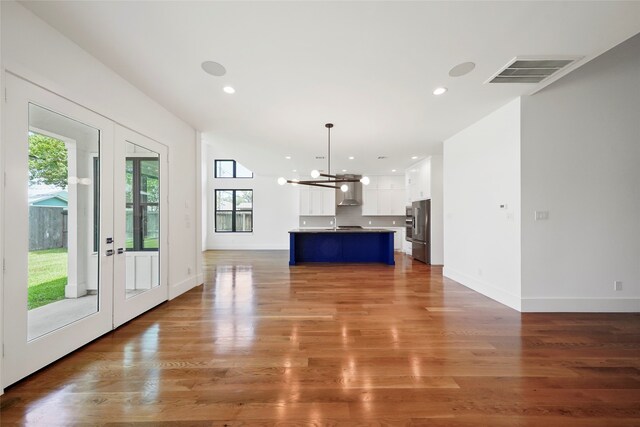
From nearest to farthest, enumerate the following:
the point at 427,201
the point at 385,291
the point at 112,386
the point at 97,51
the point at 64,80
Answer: the point at 112,386
the point at 64,80
the point at 97,51
the point at 385,291
the point at 427,201

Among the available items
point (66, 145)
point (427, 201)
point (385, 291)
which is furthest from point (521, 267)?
point (66, 145)

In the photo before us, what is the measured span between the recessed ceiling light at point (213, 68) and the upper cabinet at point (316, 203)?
627cm

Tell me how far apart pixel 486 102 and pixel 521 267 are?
2.23 meters

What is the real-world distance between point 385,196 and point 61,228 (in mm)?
8211

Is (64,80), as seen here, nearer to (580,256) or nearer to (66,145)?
(66,145)

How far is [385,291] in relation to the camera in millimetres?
4098

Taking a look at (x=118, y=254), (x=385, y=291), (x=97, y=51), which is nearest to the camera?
(x=97, y=51)

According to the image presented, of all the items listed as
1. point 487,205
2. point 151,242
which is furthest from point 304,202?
point 487,205

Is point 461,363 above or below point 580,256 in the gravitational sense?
below

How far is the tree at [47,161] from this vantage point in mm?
→ 1963

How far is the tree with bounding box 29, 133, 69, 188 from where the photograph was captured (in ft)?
6.44

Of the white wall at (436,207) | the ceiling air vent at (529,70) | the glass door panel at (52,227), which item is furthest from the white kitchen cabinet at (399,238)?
the glass door panel at (52,227)

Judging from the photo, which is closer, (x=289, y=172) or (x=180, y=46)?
(x=180, y=46)

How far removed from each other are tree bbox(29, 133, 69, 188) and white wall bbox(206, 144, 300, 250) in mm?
7249
